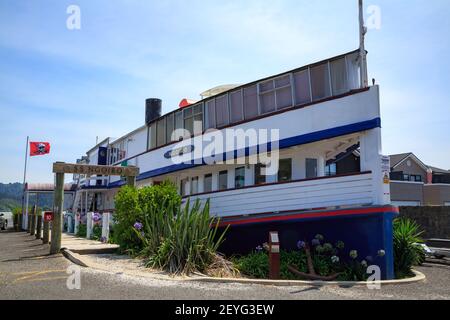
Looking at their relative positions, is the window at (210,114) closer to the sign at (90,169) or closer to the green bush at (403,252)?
the sign at (90,169)

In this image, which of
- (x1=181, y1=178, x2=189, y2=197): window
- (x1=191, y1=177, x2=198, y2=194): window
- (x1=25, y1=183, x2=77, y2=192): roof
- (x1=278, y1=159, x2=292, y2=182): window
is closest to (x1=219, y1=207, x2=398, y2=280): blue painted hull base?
(x1=278, y1=159, x2=292, y2=182): window

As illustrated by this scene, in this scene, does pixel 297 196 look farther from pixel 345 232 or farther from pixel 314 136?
pixel 314 136

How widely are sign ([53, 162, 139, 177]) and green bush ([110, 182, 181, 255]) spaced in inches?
54.6

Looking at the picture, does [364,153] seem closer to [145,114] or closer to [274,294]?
[274,294]

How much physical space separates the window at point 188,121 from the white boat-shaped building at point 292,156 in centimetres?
3

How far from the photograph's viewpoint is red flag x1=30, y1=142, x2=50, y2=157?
3658 centimetres

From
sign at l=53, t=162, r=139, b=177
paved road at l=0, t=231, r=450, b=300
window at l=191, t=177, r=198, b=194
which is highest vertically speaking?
sign at l=53, t=162, r=139, b=177

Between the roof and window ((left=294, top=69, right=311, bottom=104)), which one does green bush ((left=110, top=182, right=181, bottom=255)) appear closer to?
window ((left=294, top=69, right=311, bottom=104))

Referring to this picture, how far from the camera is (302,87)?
11.5 m

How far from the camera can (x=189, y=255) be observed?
9.70 m

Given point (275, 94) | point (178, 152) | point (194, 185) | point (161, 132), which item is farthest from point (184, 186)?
point (275, 94)

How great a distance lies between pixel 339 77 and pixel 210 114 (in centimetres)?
446
